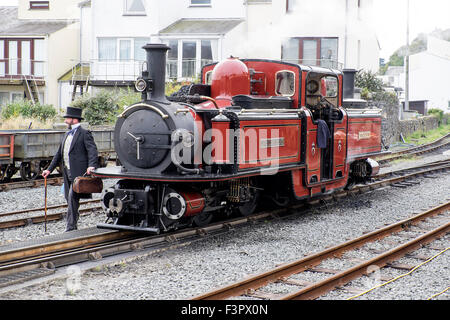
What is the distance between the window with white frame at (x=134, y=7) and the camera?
1124 inches

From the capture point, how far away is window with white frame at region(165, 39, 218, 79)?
27.4m

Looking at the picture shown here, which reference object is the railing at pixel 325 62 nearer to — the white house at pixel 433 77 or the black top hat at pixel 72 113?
the black top hat at pixel 72 113

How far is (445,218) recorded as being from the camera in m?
10.3

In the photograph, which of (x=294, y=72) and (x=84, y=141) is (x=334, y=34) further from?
(x=84, y=141)

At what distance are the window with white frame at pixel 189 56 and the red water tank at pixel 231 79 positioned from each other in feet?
58.4

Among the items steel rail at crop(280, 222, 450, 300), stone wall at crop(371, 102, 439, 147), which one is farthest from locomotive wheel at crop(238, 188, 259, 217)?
stone wall at crop(371, 102, 439, 147)

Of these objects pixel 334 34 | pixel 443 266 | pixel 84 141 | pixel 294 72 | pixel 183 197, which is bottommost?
pixel 443 266

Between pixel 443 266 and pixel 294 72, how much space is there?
4298mm

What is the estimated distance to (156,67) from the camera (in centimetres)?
832

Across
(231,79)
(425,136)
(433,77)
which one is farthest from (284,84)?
(433,77)

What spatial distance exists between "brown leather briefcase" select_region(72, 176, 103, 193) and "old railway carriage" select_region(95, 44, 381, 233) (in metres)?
0.16

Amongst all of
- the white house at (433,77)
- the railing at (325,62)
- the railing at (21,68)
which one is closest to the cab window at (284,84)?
the railing at (325,62)

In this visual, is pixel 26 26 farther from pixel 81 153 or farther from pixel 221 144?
pixel 221 144
